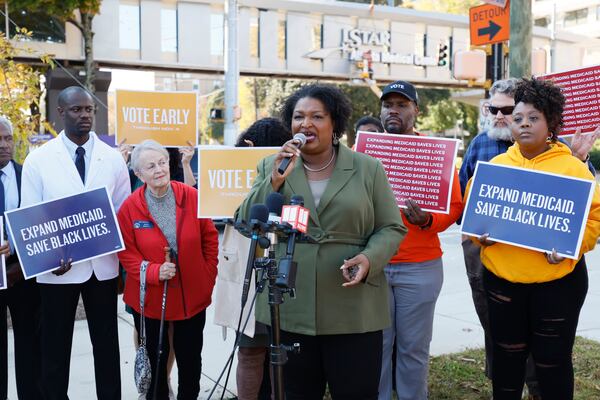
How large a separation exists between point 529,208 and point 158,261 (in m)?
2.24

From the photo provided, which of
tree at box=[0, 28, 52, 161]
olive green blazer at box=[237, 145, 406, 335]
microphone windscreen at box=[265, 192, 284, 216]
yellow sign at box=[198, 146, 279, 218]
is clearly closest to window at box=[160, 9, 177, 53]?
tree at box=[0, 28, 52, 161]

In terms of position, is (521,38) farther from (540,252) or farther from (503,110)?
(540,252)

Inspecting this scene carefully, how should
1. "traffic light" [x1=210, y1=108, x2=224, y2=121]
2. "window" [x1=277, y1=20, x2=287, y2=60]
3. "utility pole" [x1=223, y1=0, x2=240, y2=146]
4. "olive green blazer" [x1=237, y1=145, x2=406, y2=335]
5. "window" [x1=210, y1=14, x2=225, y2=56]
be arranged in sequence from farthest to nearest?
"window" [x1=277, y1=20, x2=287, y2=60] → "window" [x1=210, y1=14, x2=225, y2=56] → "traffic light" [x1=210, y1=108, x2=224, y2=121] → "utility pole" [x1=223, y1=0, x2=240, y2=146] → "olive green blazer" [x1=237, y1=145, x2=406, y2=335]

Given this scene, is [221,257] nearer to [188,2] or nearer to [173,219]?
[173,219]

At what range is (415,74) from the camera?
104 feet

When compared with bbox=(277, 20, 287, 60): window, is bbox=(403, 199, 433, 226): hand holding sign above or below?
below

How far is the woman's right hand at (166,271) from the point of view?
13.7ft

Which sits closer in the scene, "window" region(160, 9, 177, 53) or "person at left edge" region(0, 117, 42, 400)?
"person at left edge" region(0, 117, 42, 400)

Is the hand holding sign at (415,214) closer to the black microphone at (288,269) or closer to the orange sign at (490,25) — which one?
the black microphone at (288,269)

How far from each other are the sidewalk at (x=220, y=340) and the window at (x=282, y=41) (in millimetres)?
20645

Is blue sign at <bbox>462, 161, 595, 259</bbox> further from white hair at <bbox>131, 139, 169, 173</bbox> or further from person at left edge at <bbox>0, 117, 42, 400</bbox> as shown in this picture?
person at left edge at <bbox>0, 117, 42, 400</bbox>

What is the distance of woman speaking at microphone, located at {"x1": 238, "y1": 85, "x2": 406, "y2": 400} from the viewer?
10.4 ft

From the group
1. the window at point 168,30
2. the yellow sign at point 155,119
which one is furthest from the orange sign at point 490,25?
the window at point 168,30

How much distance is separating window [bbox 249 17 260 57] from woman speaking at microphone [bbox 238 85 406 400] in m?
24.6
